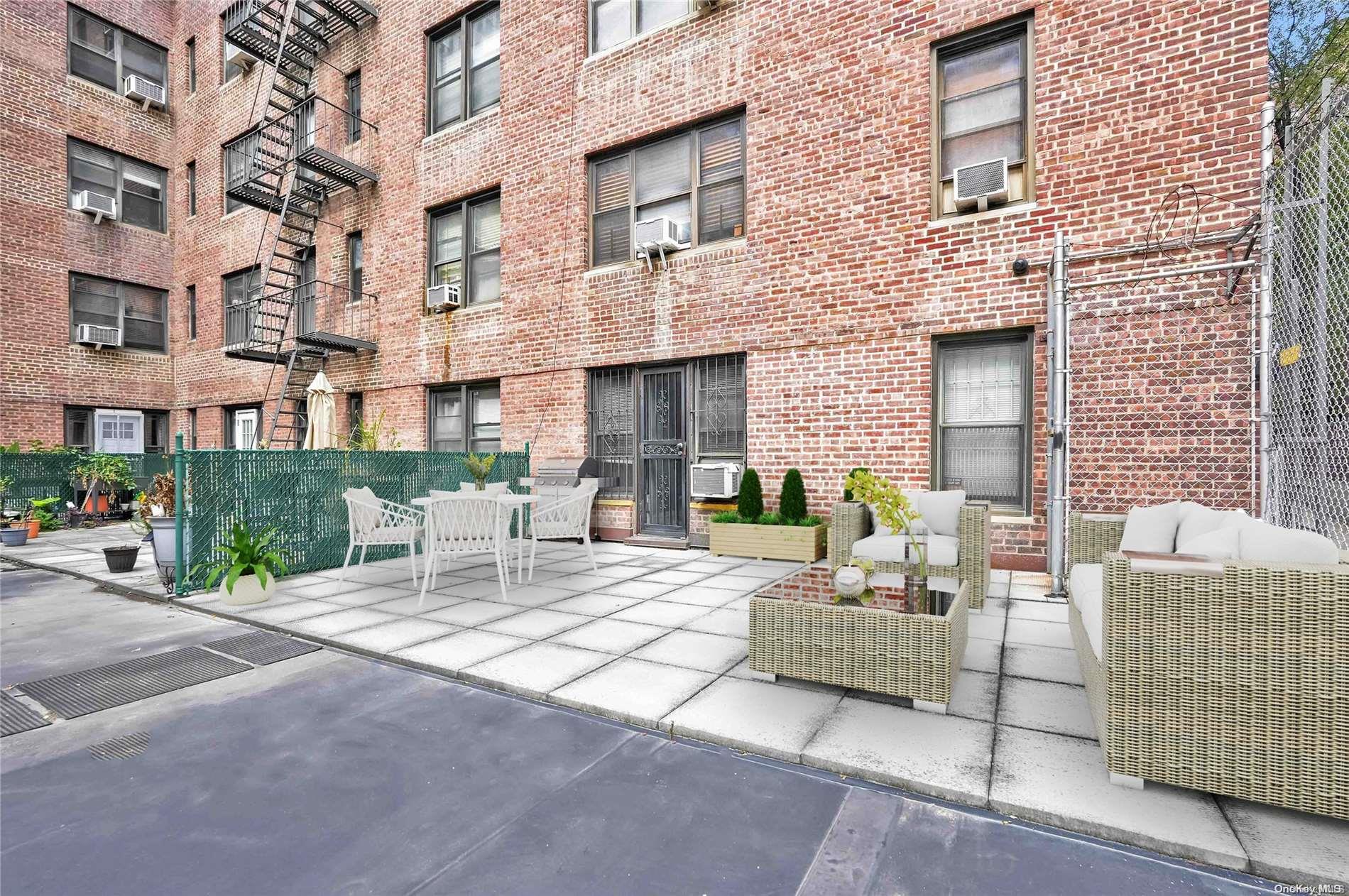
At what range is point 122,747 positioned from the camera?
2.57 metres

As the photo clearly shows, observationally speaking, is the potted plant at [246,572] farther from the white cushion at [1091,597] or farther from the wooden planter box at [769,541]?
the white cushion at [1091,597]

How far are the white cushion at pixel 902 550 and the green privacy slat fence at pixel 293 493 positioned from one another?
495 centimetres

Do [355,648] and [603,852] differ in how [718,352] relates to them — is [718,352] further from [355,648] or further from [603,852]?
[603,852]

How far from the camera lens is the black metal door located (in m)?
7.85

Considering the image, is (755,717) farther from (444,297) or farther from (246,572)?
(444,297)

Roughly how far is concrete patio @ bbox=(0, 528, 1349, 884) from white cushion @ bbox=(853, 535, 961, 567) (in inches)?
17.5

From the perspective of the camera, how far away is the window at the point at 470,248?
9.49 metres

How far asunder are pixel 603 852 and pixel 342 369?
1110 centimetres

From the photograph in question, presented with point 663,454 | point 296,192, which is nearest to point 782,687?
point 663,454

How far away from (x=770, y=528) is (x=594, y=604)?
2536mm

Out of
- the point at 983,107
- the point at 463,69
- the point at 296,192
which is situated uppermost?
the point at 463,69

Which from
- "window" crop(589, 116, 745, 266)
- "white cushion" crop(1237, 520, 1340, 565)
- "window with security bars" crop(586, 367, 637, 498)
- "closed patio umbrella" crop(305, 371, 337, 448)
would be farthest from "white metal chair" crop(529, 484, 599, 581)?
"white cushion" crop(1237, 520, 1340, 565)

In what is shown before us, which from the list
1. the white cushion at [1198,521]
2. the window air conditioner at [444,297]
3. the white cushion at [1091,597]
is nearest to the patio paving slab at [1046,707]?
the white cushion at [1091,597]

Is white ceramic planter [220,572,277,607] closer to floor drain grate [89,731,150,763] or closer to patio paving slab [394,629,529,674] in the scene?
patio paving slab [394,629,529,674]
